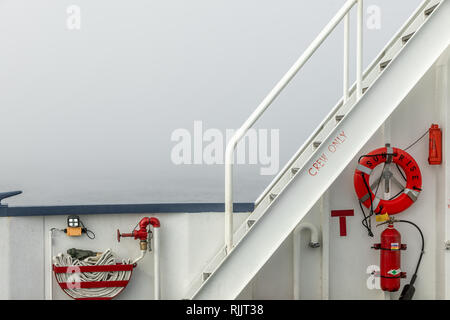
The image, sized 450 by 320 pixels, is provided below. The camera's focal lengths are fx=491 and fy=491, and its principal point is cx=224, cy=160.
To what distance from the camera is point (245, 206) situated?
15.1 ft

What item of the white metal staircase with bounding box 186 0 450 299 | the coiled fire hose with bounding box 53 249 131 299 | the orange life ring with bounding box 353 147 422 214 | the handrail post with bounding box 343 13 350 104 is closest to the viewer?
the white metal staircase with bounding box 186 0 450 299

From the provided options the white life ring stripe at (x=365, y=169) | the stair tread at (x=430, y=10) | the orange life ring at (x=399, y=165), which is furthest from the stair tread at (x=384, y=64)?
the white life ring stripe at (x=365, y=169)

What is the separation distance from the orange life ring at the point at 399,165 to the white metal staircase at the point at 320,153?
1.00 metres

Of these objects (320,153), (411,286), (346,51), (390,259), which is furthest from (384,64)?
(411,286)

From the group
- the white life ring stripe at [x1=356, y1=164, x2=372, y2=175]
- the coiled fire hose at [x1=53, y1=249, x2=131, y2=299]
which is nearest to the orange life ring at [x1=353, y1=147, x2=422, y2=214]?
the white life ring stripe at [x1=356, y1=164, x2=372, y2=175]

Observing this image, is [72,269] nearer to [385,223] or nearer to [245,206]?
[245,206]

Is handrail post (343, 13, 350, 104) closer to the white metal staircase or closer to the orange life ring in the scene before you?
the white metal staircase

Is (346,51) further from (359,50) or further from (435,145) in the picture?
(435,145)

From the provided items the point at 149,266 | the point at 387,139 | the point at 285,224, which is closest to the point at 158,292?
the point at 149,266

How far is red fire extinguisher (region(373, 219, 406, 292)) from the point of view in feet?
15.0

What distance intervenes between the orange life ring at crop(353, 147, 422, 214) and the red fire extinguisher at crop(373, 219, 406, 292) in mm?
170
